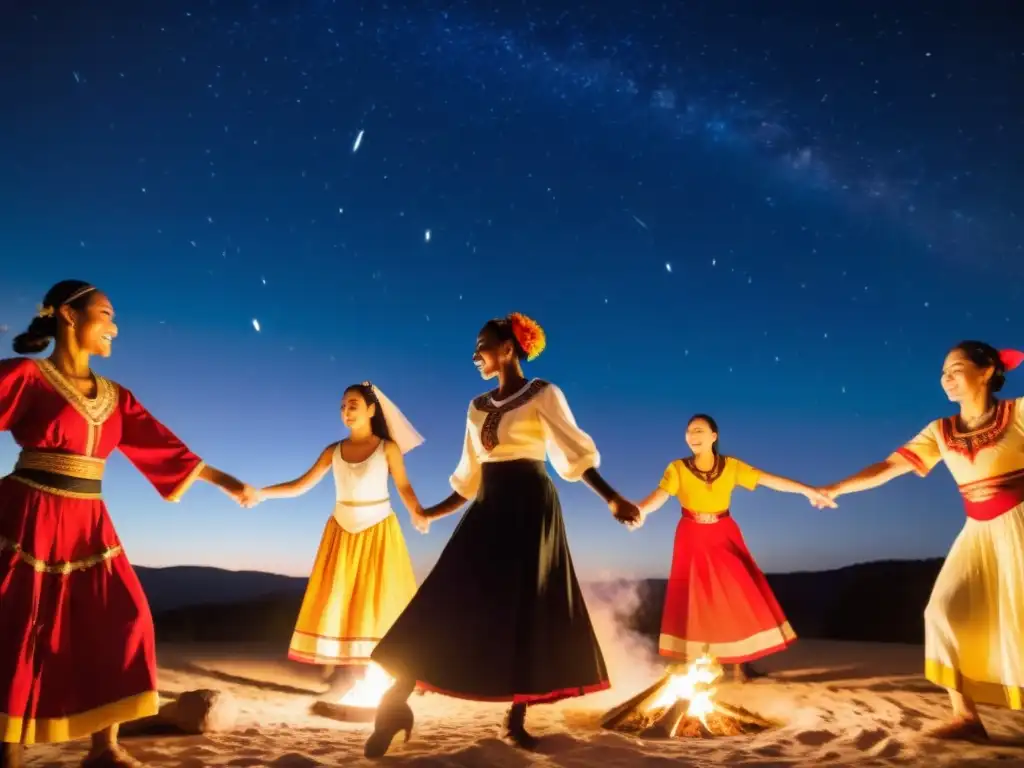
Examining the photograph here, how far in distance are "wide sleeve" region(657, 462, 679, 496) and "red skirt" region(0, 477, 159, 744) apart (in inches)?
155

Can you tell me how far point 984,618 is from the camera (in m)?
4.12

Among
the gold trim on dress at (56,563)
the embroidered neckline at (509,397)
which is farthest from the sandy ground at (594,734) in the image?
the embroidered neckline at (509,397)

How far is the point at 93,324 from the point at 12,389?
0.46 m

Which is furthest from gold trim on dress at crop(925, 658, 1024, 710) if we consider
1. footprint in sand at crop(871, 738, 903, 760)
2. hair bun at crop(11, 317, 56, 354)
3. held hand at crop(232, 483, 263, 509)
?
hair bun at crop(11, 317, 56, 354)

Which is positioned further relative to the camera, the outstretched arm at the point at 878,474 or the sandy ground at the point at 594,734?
the outstretched arm at the point at 878,474

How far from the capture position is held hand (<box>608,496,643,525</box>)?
392 cm

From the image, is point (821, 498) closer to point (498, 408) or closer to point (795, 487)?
point (795, 487)

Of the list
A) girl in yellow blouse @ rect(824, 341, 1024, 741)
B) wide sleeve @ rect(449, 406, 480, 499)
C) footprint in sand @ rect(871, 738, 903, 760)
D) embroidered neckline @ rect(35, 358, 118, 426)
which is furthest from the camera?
wide sleeve @ rect(449, 406, 480, 499)

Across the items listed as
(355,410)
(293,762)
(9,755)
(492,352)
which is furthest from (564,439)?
(9,755)

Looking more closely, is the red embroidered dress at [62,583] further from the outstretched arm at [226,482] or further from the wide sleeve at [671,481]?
the wide sleeve at [671,481]

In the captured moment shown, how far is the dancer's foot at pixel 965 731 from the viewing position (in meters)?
4.08

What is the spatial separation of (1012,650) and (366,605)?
12.9 ft

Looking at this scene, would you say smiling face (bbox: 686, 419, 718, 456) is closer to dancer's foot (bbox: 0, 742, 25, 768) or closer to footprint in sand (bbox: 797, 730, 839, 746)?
footprint in sand (bbox: 797, 730, 839, 746)

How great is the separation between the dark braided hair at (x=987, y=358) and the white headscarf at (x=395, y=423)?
149 inches
